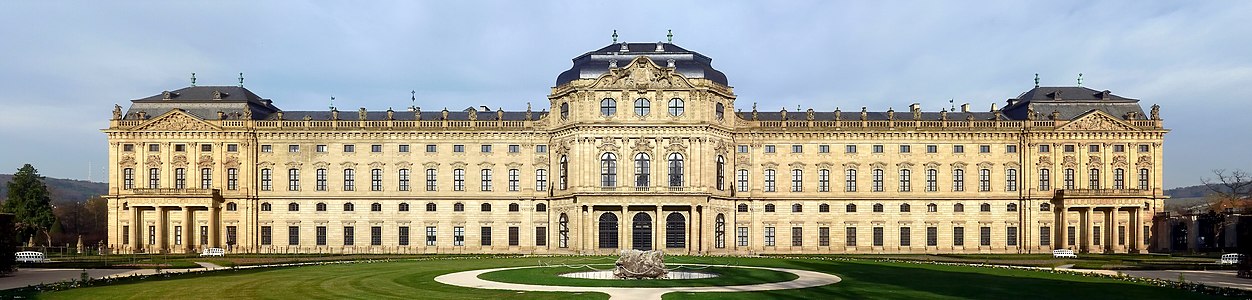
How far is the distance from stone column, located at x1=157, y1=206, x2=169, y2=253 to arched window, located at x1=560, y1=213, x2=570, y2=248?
3133cm

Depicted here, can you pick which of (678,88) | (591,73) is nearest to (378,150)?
(591,73)

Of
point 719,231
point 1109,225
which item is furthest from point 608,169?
point 1109,225

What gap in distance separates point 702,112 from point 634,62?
6.54 meters

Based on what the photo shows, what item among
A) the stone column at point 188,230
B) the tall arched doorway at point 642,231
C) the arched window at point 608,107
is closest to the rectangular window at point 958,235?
the tall arched doorway at point 642,231

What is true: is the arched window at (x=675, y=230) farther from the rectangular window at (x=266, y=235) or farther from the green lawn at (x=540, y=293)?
the rectangular window at (x=266, y=235)

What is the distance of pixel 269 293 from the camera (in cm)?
3594

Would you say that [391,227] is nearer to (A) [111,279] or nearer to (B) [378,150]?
(B) [378,150]

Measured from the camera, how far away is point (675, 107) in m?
76.2

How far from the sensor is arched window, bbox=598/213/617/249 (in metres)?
76.3

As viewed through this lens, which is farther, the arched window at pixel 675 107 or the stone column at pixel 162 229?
the stone column at pixel 162 229

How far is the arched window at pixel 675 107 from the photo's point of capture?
76062mm

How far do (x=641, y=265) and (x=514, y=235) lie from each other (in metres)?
39.5

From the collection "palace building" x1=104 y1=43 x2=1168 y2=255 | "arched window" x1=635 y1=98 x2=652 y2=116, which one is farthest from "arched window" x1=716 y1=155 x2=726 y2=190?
"arched window" x1=635 y1=98 x2=652 y2=116

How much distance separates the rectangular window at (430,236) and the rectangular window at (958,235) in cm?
4290
